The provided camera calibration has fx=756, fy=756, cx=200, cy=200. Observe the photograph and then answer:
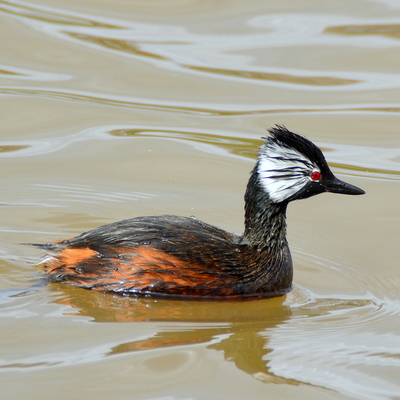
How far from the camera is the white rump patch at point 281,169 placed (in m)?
6.64

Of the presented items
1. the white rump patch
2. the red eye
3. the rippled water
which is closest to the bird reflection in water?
the rippled water

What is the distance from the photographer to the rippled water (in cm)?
521

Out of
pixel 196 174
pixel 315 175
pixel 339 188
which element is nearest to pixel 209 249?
pixel 315 175

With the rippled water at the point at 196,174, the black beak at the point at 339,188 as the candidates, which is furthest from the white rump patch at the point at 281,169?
the rippled water at the point at 196,174

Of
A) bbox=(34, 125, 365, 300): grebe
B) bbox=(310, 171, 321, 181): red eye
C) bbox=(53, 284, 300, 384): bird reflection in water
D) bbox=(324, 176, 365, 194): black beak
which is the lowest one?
bbox=(53, 284, 300, 384): bird reflection in water

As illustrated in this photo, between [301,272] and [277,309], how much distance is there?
951 millimetres

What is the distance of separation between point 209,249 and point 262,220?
25.7 inches

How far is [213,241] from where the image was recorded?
6.56 m

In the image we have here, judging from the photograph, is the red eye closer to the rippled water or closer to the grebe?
the grebe

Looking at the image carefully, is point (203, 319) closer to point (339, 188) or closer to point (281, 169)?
point (281, 169)

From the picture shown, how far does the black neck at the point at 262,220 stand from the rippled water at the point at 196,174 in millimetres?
485

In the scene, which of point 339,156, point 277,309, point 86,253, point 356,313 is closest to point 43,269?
point 86,253

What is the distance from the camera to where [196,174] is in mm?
9312

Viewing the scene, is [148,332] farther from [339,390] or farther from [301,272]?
[301,272]
